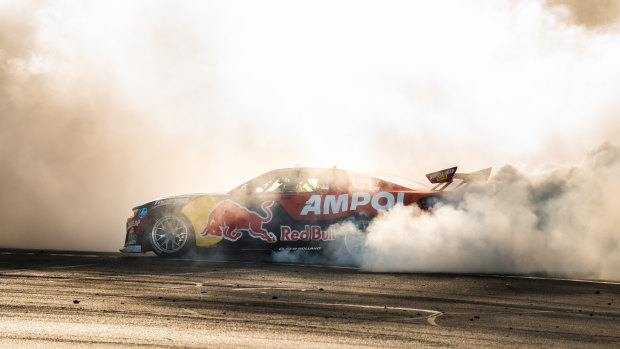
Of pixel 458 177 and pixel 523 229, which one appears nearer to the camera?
pixel 523 229

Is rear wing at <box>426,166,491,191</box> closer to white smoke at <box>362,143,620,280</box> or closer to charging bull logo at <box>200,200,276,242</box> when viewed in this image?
white smoke at <box>362,143,620,280</box>

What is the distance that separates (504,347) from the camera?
554 centimetres

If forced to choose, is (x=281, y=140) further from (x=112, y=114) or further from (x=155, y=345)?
(x=155, y=345)

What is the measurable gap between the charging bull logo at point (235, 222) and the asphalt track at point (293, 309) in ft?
4.63

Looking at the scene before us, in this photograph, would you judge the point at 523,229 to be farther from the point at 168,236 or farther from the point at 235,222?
the point at 168,236

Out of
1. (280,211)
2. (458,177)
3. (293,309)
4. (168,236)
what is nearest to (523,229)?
(458,177)

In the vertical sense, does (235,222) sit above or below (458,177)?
below

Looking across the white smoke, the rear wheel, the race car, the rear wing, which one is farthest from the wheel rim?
the rear wing

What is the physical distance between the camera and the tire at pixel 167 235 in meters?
12.6

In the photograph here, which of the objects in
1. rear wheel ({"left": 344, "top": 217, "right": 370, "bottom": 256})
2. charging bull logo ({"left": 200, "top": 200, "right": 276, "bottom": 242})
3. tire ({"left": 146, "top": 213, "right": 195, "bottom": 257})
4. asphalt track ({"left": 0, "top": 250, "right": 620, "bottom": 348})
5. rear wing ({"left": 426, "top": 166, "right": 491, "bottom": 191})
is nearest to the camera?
asphalt track ({"left": 0, "top": 250, "right": 620, "bottom": 348})

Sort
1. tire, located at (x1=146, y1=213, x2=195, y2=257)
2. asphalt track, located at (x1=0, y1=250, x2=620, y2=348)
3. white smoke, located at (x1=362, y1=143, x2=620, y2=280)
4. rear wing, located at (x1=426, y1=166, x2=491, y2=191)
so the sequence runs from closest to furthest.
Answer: asphalt track, located at (x1=0, y1=250, x2=620, y2=348) < white smoke, located at (x1=362, y1=143, x2=620, y2=280) < rear wing, located at (x1=426, y1=166, x2=491, y2=191) < tire, located at (x1=146, y1=213, x2=195, y2=257)

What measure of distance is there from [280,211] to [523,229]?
368 centimetres

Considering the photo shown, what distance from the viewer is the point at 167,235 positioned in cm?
1267

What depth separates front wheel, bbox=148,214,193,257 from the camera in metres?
12.6
